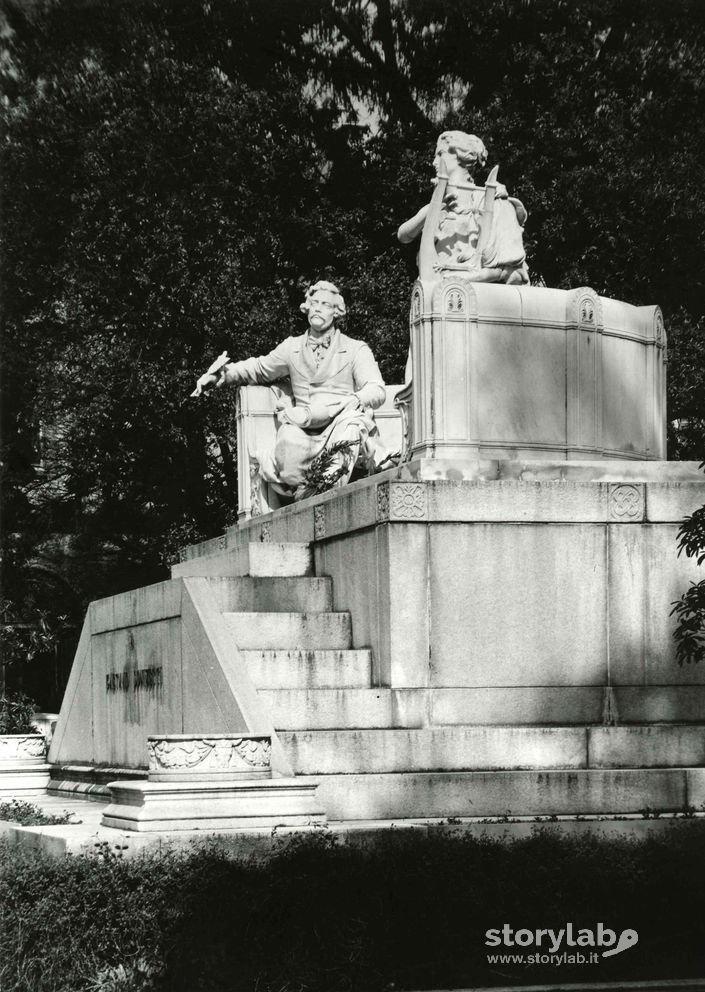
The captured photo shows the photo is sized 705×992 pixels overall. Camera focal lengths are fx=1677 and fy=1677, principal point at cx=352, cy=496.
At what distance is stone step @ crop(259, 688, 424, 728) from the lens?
1198cm

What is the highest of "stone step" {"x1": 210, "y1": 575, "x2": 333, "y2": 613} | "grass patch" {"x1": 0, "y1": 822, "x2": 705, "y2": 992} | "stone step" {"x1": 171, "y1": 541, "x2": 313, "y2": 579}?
"stone step" {"x1": 171, "y1": 541, "x2": 313, "y2": 579}

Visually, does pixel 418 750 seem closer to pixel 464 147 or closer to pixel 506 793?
pixel 506 793

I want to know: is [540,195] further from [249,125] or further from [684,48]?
[249,125]

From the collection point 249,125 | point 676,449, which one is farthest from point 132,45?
point 676,449

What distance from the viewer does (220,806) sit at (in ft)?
32.5

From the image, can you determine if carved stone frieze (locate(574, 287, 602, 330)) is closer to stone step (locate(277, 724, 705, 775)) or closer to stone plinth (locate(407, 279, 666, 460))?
stone plinth (locate(407, 279, 666, 460))

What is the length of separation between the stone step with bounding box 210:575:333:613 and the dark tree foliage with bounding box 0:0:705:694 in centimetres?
1268

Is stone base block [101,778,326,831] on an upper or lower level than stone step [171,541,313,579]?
lower

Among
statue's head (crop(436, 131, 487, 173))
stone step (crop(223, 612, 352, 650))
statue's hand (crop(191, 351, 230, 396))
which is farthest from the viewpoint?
statue's hand (crop(191, 351, 230, 396))

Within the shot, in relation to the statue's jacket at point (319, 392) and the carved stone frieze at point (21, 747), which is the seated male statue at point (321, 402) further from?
the carved stone frieze at point (21, 747)

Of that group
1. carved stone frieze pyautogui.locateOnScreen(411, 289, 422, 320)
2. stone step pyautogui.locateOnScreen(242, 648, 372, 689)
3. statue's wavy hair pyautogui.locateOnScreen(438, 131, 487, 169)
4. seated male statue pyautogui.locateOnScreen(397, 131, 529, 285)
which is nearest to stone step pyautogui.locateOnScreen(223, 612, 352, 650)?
stone step pyautogui.locateOnScreen(242, 648, 372, 689)

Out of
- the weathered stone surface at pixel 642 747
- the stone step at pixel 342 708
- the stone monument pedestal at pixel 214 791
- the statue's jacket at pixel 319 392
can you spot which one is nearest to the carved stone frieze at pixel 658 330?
the statue's jacket at pixel 319 392

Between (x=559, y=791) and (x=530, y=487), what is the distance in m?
2.47

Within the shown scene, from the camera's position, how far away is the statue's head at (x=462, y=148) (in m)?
15.4
